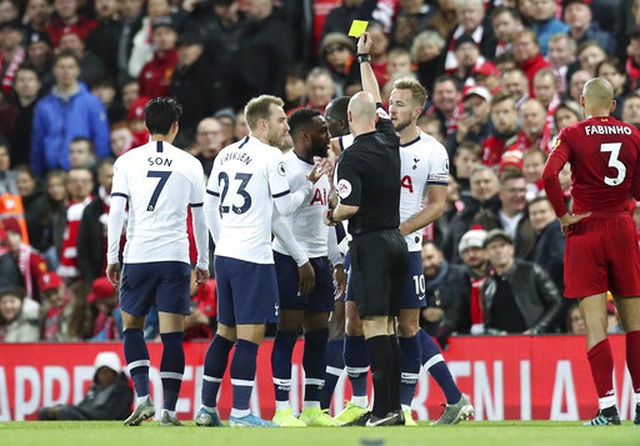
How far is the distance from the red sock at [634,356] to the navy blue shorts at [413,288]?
1.70 m

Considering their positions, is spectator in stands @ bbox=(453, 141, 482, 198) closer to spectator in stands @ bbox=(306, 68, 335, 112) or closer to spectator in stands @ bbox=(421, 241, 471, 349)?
spectator in stands @ bbox=(306, 68, 335, 112)

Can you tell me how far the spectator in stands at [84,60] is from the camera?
928 inches

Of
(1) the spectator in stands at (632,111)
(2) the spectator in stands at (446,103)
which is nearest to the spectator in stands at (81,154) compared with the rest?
(2) the spectator in stands at (446,103)

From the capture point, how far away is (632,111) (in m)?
17.6

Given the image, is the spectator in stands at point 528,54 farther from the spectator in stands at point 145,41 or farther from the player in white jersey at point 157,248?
the player in white jersey at point 157,248

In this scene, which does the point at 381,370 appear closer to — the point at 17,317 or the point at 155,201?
the point at 155,201

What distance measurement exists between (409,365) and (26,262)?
7.66 meters

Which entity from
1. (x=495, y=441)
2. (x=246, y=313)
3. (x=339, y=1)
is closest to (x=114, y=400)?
(x=246, y=313)

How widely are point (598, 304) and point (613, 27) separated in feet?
28.1

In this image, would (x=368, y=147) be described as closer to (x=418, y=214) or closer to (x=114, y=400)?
(x=418, y=214)

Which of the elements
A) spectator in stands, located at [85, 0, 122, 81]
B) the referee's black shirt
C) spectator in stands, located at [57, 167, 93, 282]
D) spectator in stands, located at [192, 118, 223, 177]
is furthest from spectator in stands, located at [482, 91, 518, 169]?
spectator in stands, located at [85, 0, 122, 81]

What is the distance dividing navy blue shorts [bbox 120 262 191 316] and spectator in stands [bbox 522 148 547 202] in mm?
5691

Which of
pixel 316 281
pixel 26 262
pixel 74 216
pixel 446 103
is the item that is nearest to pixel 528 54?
pixel 446 103

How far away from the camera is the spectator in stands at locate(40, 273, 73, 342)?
18.6 meters
